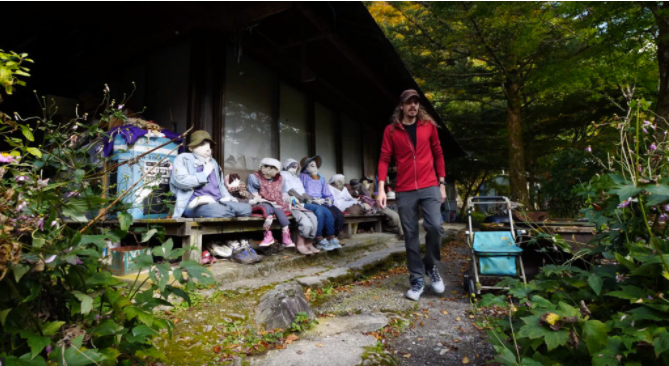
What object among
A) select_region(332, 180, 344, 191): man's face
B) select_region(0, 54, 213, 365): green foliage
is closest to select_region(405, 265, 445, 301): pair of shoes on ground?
select_region(0, 54, 213, 365): green foliage

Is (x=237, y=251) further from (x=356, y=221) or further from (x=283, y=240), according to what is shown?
(x=356, y=221)

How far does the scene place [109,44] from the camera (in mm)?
5633

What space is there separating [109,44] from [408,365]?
636 centimetres

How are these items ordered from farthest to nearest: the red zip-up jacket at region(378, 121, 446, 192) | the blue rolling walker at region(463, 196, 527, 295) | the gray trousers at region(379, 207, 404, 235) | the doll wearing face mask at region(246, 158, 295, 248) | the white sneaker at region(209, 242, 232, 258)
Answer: the gray trousers at region(379, 207, 404, 235), the doll wearing face mask at region(246, 158, 295, 248), the white sneaker at region(209, 242, 232, 258), the red zip-up jacket at region(378, 121, 446, 192), the blue rolling walker at region(463, 196, 527, 295)

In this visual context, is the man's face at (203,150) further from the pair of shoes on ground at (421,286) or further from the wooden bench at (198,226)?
the pair of shoes on ground at (421,286)

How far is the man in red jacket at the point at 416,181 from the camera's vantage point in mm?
3334

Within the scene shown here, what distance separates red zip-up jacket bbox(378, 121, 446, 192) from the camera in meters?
3.37

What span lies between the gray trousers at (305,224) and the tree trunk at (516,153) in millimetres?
7149

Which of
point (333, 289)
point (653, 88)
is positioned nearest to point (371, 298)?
point (333, 289)

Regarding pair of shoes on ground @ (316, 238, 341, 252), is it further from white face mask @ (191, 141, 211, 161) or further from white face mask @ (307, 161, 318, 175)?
white face mask @ (191, 141, 211, 161)

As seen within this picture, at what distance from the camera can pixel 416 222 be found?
336 centimetres

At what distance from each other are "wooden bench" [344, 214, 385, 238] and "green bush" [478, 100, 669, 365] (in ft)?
14.3

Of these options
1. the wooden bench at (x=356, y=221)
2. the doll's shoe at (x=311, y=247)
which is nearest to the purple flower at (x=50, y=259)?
the doll's shoe at (x=311, y=247)

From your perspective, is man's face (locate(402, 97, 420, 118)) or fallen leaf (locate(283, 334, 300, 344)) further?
man's face (locate(402, 97, 420, 118))
